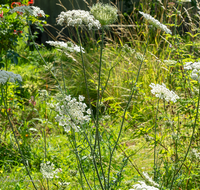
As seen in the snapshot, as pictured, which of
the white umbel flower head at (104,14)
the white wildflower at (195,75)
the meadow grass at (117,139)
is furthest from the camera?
the meadow grass at (117,139)

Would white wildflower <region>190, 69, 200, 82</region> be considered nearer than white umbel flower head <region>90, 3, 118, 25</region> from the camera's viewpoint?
No

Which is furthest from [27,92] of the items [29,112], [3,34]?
[3,34]

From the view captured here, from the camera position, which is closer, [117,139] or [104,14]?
[104,14]

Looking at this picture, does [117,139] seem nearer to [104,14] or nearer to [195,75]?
[195,75]

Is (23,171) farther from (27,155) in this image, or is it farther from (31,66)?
(31,66)

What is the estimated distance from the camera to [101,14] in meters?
1.17

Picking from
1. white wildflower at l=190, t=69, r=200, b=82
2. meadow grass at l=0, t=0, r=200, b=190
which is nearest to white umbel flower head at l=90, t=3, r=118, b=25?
meadow grass at l=0, t=0, r=200, b=190

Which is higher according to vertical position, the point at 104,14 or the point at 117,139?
the point at 104,14

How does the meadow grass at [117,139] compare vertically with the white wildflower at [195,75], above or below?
below

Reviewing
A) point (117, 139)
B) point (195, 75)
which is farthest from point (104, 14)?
point (117, 139)

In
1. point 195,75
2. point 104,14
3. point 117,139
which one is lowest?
point 117,139

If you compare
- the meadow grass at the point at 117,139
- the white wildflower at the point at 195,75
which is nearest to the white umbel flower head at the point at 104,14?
the meadow grass at the point at 117,139

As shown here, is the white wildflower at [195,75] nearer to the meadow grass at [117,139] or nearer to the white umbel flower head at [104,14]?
the meadow grass at [117,139]

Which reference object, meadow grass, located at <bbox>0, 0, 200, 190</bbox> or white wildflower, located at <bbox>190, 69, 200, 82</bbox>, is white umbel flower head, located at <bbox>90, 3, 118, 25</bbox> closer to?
meadow grass, located at <bbox>0, 0, 200, 190</bbox>
